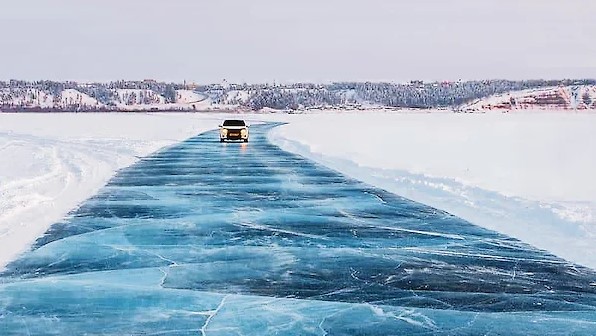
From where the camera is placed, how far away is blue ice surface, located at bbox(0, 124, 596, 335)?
6.98 metres

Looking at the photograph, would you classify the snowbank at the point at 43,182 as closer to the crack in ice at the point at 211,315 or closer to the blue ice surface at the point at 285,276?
the blue ice surface at the point at 285,276

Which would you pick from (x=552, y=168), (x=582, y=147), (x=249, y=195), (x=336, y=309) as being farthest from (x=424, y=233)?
(x=582, y=147)

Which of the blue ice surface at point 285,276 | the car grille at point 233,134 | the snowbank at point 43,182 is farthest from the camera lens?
the car grille at point 233,134

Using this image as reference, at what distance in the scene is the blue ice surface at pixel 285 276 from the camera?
698 cm

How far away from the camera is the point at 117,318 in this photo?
7.08 meters

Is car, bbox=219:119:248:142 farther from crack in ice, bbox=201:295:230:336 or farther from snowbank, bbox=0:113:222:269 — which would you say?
crack in ice, bbox=201:295:230:336

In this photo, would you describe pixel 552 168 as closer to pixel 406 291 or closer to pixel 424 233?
pixel 424 233

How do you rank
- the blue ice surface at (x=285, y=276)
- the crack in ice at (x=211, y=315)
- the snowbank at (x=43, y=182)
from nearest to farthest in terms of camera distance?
1. the crack in ice at (x=211, y=315)
2. the blue ice surface at (x=285, y=276)
3. the snowbank at (x=43, y=182)

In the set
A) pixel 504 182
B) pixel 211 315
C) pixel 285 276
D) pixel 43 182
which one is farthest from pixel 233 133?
pixel 211 315

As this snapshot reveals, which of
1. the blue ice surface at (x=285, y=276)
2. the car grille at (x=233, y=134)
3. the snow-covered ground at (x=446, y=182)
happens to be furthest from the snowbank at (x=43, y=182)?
the car grille at (x=233, y=134)

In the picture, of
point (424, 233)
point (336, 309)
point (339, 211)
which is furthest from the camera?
point (339, 211)

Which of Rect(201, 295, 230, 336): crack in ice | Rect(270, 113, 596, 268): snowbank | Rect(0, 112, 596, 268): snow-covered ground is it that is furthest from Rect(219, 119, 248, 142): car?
Rect(201, 295, 230, 336): crack in ice

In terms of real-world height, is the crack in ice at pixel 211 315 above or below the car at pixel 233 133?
above

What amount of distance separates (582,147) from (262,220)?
28.3m
